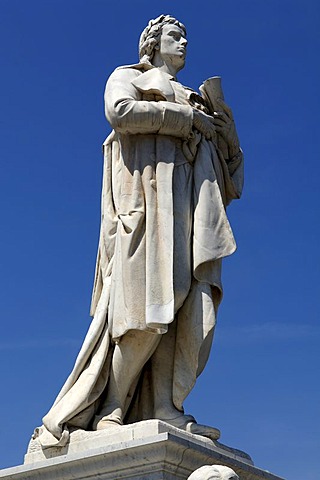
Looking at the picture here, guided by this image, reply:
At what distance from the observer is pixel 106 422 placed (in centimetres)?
938

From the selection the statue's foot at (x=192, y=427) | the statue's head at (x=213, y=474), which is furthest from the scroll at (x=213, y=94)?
the statue's head at (x=213, y=474)

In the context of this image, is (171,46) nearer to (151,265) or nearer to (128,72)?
(128,72)

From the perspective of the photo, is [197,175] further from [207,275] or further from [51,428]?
[51,428]

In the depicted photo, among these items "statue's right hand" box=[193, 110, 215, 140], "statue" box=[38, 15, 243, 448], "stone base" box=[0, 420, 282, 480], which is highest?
"statue's right hand" box=[193, 110, 215, 140]

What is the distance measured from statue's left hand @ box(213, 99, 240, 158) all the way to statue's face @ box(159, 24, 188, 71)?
2.07 ft

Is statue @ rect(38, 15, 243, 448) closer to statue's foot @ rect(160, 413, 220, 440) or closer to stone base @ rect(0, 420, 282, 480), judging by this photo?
statue's foot @ rect(160, 413, 220, 440)

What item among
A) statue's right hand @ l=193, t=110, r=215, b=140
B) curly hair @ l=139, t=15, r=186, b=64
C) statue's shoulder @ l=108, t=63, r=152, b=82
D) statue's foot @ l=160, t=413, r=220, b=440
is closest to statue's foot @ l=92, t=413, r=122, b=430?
statue's foot @ l=160, t=413, r=220, b=440

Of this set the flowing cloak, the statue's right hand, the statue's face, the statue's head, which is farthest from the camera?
the statue's face

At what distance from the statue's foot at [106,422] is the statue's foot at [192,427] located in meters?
0.44

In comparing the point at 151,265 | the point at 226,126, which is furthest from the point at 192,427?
the point at 226,126

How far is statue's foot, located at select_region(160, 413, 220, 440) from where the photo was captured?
9.42 metres

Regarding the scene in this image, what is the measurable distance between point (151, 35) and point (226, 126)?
1.24 m

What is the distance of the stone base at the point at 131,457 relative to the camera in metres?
8.62

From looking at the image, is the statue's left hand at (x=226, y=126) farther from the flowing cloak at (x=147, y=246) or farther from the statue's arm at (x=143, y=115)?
the statue's arm at (x=143, y=115)
